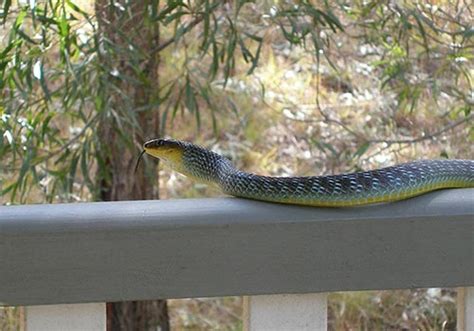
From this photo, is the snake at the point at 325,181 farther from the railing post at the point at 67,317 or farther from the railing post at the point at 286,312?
the railing post at the point at 67,317

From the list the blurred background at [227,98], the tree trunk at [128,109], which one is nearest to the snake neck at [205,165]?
the blurred background at [227,98]

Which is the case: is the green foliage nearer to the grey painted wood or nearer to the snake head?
the snake head

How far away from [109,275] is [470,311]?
24.2 inches

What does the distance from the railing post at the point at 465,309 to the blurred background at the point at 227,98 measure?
74.6 inches

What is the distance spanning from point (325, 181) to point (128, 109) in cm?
321

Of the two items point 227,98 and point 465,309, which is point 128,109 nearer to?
point 227,98

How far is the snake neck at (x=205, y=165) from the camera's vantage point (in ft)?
7.07

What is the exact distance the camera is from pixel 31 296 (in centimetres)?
168

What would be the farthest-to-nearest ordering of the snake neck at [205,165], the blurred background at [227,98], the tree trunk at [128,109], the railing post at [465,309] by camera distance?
the tree trunk at [128,109], the blurred background at [227,98], the snake neck at [205,165], the railing post at [465,309]

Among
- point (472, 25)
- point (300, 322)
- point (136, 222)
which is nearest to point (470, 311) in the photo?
point (300, 322)

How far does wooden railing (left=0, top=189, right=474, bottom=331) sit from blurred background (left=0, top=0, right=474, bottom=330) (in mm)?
1792

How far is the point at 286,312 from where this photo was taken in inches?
70.1

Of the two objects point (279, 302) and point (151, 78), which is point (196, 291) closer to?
point (279, 302)

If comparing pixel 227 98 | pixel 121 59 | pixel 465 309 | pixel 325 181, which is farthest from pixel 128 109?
pixel 465 309
